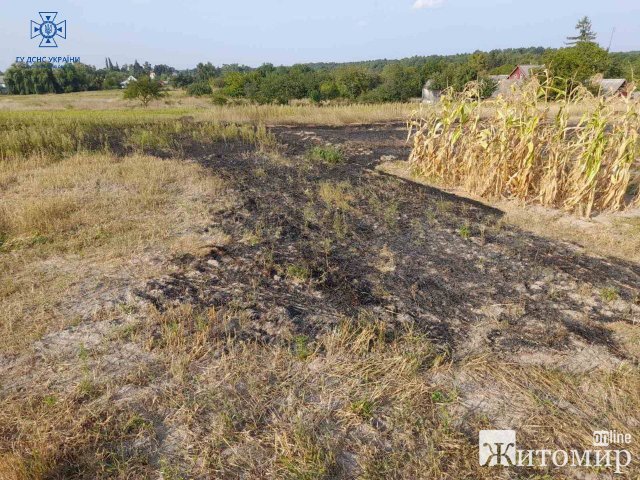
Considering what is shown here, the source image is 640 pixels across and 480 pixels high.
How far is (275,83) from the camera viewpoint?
33.8m

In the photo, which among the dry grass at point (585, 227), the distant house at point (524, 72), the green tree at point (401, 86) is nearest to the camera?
the dry grass at point (585, 227)

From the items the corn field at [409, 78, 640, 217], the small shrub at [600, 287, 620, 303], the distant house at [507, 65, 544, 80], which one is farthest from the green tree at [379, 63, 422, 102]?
the small shrub at [600, 287, 620, 303]

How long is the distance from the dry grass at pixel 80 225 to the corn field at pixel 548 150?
3.96m

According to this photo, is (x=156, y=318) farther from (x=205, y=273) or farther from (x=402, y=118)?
(x=402, y=118)

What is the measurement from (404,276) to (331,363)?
4.68ft

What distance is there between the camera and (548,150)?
18.9ft

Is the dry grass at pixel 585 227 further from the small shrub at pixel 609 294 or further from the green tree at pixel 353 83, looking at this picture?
the green tree at pixel 353 83

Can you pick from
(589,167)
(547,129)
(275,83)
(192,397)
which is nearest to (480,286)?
(192,397)

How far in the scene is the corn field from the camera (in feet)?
17.0

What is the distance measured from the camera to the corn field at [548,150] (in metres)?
5.17

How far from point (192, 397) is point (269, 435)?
55cm

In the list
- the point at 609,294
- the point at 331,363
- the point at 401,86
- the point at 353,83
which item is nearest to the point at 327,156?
the point at 609,294

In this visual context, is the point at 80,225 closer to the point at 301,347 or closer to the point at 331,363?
the point at 301,347

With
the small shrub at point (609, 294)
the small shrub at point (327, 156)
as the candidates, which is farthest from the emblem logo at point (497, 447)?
the small shrub at point (327, 156)
